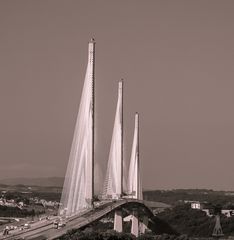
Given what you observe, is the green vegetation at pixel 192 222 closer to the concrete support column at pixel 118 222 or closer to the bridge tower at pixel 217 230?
the bridge tower at pixel 217 230

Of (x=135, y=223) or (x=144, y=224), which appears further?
(x=144, y=224)

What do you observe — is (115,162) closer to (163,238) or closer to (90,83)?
(163,238)

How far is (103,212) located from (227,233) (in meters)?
45.2

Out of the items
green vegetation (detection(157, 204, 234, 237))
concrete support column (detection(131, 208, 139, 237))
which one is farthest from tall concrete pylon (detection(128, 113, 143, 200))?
green vegetation (detection(157, 204, 234, 237))

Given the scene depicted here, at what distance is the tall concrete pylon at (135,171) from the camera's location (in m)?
78.6

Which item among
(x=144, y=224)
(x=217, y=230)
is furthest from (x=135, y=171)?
(x=217, y=230)

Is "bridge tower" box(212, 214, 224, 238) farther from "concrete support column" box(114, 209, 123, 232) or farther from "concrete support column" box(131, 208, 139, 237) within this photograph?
"concrete support column" box(114, 209, 123, 232)

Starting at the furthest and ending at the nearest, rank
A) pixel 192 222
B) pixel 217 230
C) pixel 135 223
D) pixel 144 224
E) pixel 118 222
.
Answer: pixel 192 222
pixel 217 230
pixel 144 224
pixel 135 223
pixel 118 222

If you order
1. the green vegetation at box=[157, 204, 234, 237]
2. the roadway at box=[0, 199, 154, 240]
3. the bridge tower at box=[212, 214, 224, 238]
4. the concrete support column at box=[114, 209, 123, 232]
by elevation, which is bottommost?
the roadway at box=[0, 199, 154, 240]

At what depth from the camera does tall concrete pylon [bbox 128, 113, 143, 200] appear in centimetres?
7856

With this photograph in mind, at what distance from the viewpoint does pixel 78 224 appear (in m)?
53.1

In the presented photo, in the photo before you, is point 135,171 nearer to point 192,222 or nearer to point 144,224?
point 144,224

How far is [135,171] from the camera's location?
83.1 metres

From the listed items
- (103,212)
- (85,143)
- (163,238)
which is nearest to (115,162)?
(163,238)
